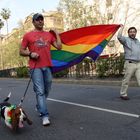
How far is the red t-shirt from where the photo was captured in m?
7.11

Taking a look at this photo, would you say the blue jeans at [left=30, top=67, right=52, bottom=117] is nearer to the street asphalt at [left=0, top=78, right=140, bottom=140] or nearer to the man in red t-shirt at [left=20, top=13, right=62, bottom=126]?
the man in red t-shirt at [left=20, top=13, right=62, bottom=126]

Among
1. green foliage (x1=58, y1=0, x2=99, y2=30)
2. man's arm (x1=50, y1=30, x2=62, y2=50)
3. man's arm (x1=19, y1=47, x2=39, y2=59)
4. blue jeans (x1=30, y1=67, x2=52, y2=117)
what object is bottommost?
blue jeans (x1=30, y1=67, x2=52, y2=117)

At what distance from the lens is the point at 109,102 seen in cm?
991

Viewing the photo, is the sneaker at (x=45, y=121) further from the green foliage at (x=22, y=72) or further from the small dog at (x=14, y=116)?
the green foliage at (x=22, y=72)

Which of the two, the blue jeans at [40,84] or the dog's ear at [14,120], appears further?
the blue jeans at [40,84]

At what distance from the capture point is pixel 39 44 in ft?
23.3

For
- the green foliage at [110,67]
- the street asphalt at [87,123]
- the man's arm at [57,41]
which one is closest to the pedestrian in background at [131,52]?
the street asphalt at [87,123]

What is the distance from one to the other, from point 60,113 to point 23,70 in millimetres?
26060

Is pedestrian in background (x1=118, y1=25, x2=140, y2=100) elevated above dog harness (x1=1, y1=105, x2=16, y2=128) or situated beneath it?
elevated above

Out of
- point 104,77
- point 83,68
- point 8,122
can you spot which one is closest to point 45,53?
point 8,122

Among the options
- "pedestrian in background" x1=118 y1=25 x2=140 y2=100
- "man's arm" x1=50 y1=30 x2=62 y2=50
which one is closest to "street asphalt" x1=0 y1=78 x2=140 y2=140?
"pedestrian in background" x1=118 y1=25 x2=140 y2=100

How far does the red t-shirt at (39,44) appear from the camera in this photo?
23.3 feet

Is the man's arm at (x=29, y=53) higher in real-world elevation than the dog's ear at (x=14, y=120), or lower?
higher

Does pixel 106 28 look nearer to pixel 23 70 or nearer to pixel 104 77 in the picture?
pixel 104 77
